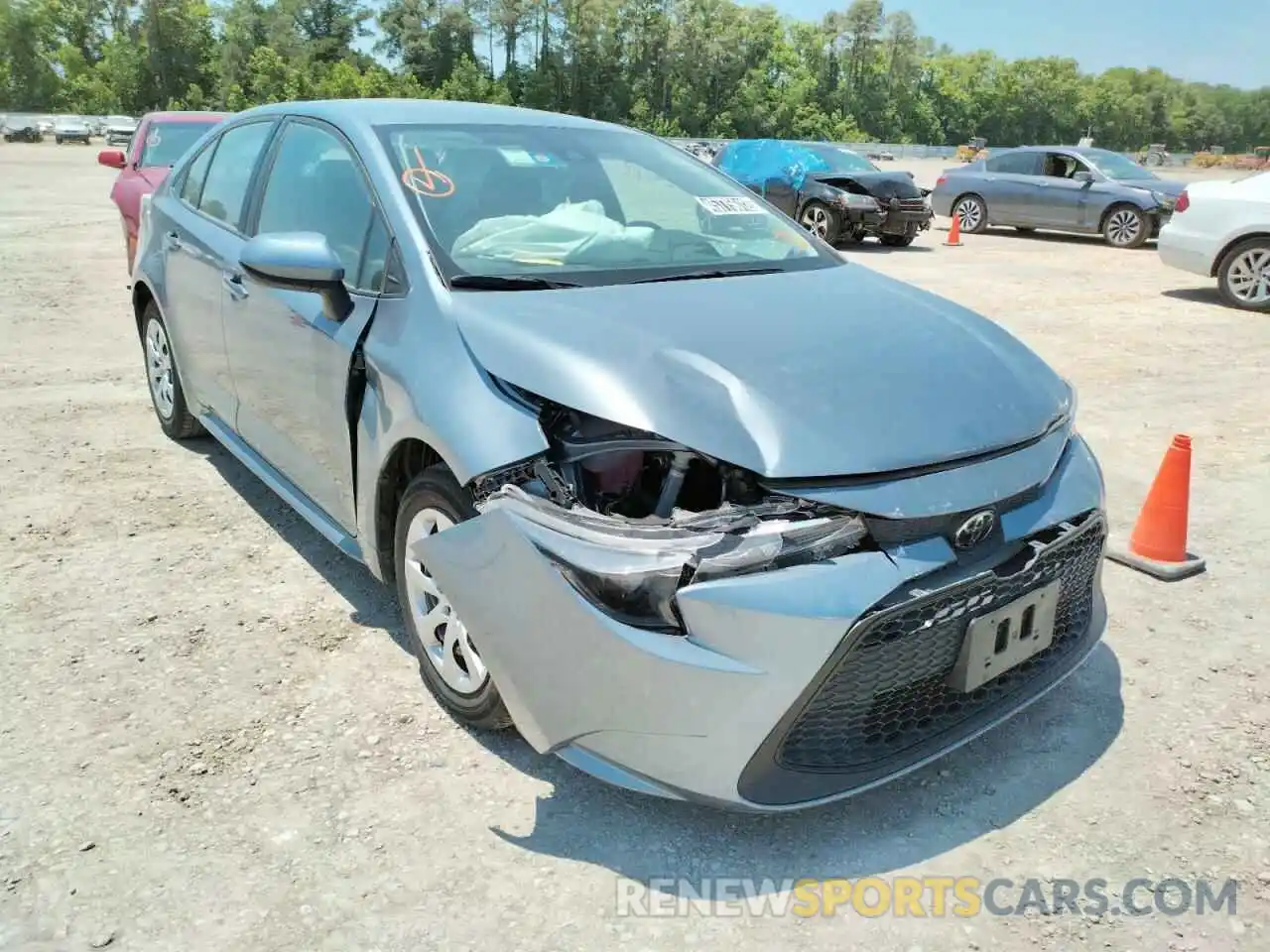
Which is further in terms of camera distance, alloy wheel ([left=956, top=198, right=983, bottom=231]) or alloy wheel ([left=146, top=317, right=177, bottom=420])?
alloy wheel ([left=956, top=198, right=983, bottom=231])

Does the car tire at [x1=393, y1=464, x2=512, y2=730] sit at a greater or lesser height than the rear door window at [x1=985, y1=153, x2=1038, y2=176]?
lesser

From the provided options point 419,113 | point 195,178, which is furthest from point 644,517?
point 195,178

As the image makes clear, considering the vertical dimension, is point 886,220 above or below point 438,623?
above

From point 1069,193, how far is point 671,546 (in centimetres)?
1575

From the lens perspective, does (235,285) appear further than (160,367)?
No

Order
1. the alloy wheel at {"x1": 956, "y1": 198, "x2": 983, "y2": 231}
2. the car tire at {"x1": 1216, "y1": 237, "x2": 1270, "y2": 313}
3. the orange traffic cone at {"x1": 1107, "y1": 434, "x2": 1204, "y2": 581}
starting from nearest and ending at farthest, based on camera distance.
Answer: the orange traffic cone at {"x1": 1107, "y1": 434, "x2": 1204, "y2": 581}
the car tire at {"x1": 1216, "y1": 237, "x2": 1270, "y2": 313}
the alloy wheel at {"x1": 956, "y1": 198, "x2": 983, "y2": 231}

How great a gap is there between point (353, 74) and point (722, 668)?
311ft

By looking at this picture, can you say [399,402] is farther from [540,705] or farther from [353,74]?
[353,74]

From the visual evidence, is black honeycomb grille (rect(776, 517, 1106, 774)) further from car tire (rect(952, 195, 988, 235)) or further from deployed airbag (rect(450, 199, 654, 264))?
car tire (rect(952, 195, 988, 235))

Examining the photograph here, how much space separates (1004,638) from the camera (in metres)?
2.42

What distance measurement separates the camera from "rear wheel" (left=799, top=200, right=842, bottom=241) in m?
14.6

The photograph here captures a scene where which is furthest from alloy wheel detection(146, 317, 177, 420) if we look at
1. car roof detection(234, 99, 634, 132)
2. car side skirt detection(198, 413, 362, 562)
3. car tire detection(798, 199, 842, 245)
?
car tire detection(798, 199, 842, 245)

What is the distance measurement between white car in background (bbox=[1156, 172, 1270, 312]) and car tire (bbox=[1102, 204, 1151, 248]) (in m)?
5.07

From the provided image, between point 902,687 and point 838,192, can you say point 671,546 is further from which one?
point 838,192
